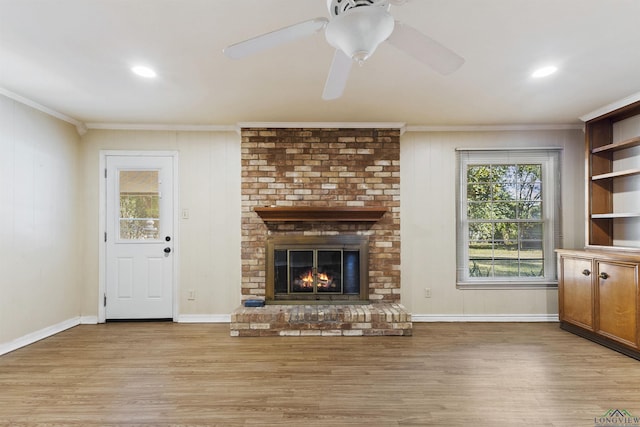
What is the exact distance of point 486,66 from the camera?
8.74ft

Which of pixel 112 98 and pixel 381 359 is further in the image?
pixel 112 98

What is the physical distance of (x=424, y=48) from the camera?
1.58 meters

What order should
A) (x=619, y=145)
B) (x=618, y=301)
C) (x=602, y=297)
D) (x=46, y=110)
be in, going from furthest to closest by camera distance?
(x=46, y=110)
(x=619, y=145)
(x=602, y=297)
(x=618, y=301)

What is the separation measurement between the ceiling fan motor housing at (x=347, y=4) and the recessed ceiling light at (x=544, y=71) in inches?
74.8

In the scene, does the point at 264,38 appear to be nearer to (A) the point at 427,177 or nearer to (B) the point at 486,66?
(B) the point at 486,66

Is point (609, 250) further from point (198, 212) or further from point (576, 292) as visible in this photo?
point (198, 212)

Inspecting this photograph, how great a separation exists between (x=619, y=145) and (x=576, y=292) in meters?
1.55

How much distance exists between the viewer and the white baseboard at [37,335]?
3199 millimetres

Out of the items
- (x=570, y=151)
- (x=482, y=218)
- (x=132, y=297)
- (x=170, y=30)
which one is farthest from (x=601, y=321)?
(x=132, y=297)

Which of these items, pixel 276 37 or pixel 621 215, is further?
pixel 621 215

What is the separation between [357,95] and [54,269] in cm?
367

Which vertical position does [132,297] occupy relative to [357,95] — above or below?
below

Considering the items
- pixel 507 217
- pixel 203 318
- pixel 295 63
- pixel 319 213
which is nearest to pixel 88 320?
pixel 203 318

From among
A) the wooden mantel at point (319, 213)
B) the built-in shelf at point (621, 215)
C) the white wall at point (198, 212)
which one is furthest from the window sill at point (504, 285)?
the white wall at point (198, 212)
